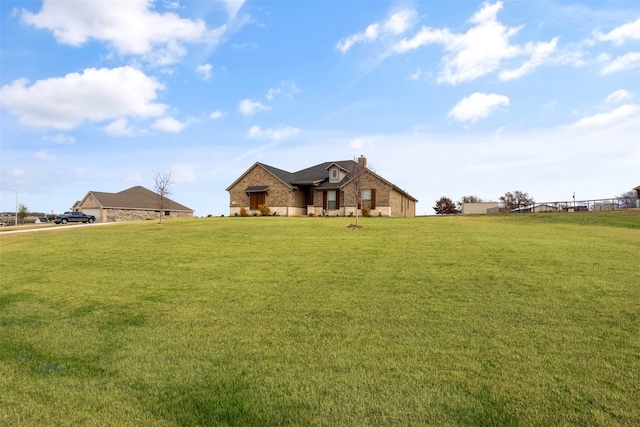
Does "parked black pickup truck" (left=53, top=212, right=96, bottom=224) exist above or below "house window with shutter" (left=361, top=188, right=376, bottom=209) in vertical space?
below

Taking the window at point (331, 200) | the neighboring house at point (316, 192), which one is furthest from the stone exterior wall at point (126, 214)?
the window at point (331, 200)

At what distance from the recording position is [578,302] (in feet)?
23.2

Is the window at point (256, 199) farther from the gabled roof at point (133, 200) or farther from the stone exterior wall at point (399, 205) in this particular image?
the gabled roof at point (133, 200)

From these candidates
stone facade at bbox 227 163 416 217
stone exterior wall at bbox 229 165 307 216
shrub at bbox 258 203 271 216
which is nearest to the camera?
stone facade at bbox 227 163 416 217

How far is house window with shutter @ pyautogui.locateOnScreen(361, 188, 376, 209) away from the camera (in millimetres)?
35812

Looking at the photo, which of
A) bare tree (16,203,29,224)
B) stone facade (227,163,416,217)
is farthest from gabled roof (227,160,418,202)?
bare tree (16,203,29,224)

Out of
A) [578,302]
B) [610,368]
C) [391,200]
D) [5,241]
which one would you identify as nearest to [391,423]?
[610,368]

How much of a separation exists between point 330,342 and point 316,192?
108 feet

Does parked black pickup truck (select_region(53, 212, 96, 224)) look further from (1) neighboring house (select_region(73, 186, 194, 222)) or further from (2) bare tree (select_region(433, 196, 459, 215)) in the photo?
(2) bare tree (select_region(433, 196, 459, 215))

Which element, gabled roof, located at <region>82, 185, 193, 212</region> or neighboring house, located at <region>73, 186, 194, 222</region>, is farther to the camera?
gabled roof, located at <region>82, 185, 193, 212</region>

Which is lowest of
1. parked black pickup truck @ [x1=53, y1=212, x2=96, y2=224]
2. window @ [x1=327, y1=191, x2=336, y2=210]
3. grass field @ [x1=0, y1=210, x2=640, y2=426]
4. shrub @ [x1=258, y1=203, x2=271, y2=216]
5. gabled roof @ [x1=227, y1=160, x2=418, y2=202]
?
grass field @ [x1=0, y1=210, x2=640, y2=426]

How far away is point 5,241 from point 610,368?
26927mm

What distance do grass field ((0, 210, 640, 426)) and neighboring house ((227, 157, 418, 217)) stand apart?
80.5 feet

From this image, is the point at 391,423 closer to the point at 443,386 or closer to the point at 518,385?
the point at 443,386
